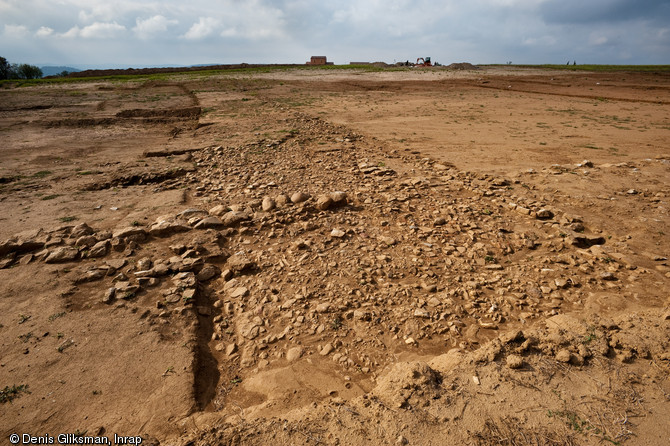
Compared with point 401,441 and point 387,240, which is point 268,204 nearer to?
point 387,240

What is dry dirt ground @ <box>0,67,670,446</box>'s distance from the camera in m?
2.35

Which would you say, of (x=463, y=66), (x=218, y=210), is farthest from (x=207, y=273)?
(x=463, y=66)

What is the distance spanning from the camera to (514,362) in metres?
2.57

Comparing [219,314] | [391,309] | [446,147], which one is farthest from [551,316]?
[446,147]

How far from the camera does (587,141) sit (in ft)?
32.3

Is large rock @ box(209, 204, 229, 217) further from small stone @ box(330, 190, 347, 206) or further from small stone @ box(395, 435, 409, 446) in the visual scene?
small stone @ box(395, 435, 409, 446)

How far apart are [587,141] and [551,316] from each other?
9488 mm

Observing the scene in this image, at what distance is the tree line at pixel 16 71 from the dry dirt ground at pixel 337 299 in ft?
183

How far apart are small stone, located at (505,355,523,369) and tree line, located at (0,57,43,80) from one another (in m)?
64.9

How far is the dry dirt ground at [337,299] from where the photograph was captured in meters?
2.35

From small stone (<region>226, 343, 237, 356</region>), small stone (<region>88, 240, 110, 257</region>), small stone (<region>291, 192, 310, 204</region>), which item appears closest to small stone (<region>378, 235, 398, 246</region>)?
small stone (<region>291, 192, 310, 204</region>)

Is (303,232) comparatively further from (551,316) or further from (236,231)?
(551,316)

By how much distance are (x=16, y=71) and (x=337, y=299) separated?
233 ft

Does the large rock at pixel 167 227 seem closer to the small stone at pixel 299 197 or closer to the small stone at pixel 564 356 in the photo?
the small stone at pixel 299 197
